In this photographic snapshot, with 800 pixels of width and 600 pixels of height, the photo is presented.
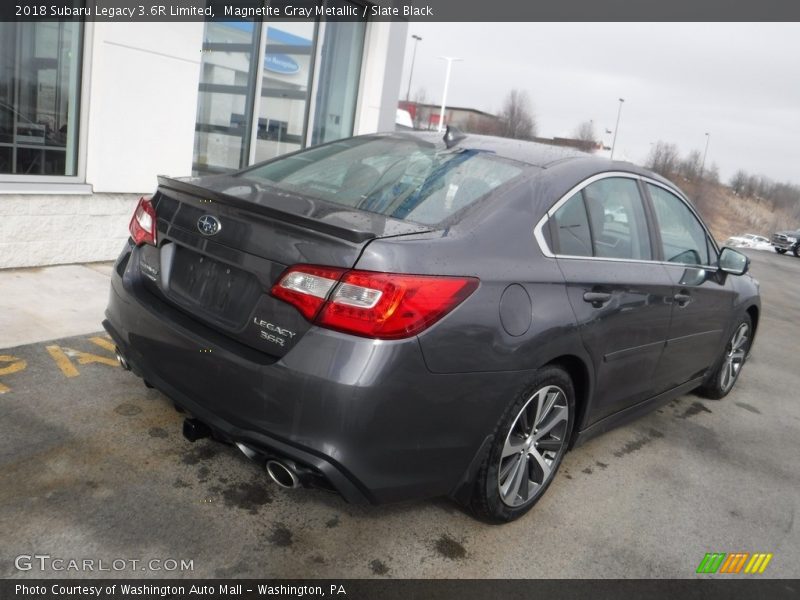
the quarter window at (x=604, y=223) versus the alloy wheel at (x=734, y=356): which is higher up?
the quarter window at (x=604, y=223)

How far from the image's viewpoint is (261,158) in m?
8.65

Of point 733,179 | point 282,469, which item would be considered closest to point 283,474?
point 282,469

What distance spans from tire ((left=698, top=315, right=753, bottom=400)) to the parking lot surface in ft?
3.15

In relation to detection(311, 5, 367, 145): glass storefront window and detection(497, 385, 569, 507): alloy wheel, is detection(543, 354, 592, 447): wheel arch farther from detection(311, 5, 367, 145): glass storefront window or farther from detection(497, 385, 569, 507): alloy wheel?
detection(311, 5, 367, 145): glass storefront window

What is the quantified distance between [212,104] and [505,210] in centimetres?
594

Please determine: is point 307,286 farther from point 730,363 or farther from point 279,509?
point 730,363

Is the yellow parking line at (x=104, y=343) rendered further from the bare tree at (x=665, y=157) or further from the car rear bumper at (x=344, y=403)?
the bare tree at (x=665, y=157)

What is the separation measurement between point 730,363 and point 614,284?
258cm

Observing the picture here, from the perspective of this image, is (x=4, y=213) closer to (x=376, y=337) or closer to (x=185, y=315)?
(x=185, y=315)

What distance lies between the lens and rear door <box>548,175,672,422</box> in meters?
3.02

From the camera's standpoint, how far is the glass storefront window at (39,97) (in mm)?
5691

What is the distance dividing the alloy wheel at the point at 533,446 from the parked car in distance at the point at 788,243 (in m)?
35.4

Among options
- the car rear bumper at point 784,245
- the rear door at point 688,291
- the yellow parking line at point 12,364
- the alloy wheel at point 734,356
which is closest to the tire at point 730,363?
the alloy wheel at point 734,356

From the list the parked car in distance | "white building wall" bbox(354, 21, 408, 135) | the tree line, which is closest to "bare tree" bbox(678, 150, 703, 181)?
the tree line
